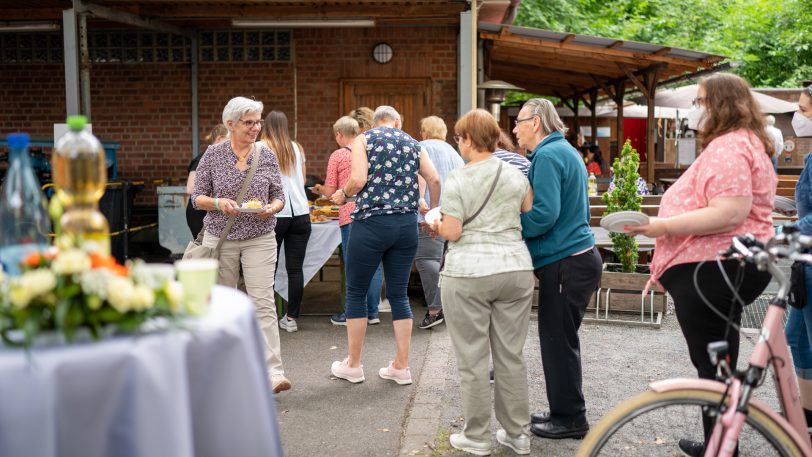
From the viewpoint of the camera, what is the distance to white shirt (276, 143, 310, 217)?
21.1 ft

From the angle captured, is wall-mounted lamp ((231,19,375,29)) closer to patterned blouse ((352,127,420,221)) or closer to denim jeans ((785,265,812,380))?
patterned blouse ((352,127,420,221))

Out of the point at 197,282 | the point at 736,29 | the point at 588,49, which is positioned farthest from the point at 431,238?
the point at 736,29

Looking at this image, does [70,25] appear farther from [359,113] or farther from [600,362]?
[600,362]

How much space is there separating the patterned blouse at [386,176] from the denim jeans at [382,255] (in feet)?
0.19

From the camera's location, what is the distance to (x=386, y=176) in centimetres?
512

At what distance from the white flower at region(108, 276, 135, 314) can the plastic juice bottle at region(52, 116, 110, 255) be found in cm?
26

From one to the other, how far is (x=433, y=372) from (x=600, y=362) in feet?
4.01

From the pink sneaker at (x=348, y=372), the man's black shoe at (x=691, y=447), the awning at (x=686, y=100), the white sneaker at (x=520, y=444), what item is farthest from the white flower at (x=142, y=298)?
the awning at (x=686, y=100)

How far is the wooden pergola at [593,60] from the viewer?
434 inches

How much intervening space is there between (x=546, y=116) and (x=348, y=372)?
7.31 ft

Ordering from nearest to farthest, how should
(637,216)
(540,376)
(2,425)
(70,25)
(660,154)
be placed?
(2,425), (637,216), (540,376), (70,25), (660,154)

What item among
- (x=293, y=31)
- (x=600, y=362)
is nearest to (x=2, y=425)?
(x=600, y=362)

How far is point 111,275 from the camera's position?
7.51 feet

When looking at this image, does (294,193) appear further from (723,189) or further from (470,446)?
(723,189)
